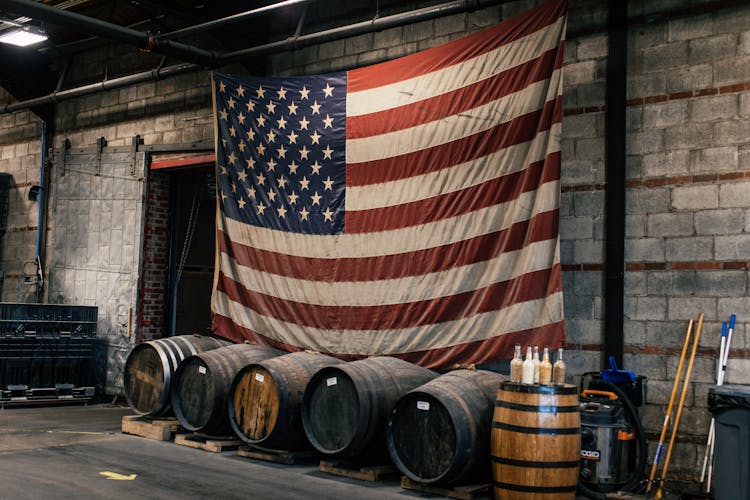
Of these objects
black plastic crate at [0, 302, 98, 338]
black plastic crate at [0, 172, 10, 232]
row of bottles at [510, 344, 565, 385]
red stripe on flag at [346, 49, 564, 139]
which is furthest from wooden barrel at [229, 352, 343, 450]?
black plastic crate at [0, 172, 10, 232]

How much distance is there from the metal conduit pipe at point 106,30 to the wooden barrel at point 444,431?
18.2 ft

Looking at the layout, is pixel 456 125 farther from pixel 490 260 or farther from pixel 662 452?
pixel 662 452

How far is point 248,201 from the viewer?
9117 millimetres

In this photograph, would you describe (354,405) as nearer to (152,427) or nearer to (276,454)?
(276,454)

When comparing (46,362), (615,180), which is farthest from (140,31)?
(615,180)

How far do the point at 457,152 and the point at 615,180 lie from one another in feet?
4.80

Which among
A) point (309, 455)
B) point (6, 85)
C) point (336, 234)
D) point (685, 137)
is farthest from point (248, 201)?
point (6, 85)

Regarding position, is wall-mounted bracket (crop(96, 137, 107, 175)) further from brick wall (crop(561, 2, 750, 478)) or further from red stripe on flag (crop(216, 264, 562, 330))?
brick wall (crop(561, 2, 750, 478))

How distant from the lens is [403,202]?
309 inches

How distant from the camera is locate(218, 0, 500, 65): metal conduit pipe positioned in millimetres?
7727

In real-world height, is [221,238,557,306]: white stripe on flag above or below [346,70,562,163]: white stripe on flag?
below

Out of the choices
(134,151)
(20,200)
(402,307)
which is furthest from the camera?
(20,200)

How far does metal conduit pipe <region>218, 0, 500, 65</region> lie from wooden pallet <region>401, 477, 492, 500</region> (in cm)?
440

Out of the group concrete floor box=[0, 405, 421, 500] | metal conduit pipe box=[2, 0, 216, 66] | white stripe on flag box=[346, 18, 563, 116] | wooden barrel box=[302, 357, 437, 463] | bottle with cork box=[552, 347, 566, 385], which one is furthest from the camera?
metal conduit pipe box=[2, 0, 216, 66]
